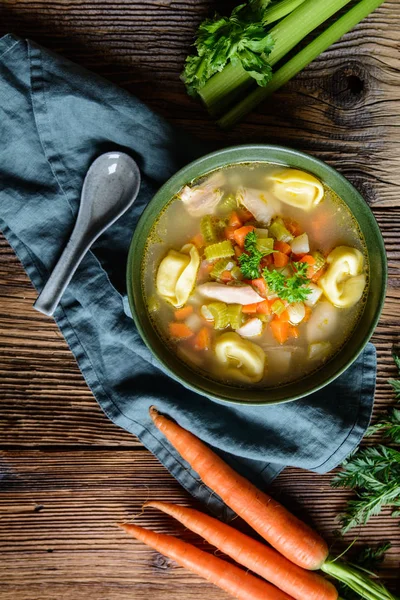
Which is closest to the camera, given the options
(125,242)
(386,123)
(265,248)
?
(265,248)

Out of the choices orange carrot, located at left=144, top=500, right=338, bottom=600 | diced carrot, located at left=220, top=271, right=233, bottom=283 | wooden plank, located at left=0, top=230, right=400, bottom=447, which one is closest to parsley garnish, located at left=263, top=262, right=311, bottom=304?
diced carrot, located at left=220, top=271, right=233, bottom=283

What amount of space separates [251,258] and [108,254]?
0.60 meters

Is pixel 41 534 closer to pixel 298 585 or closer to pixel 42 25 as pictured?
pixel 298 585

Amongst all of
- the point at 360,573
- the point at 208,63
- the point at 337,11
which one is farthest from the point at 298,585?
the point at 337,11

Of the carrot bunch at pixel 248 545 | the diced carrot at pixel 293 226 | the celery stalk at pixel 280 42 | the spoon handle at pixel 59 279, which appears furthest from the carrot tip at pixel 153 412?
the celery stalk at pixel 280 42

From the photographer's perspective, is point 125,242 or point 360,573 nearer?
point 125,242

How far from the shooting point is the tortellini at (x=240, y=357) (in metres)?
2.27

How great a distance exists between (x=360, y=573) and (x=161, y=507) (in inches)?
34.9

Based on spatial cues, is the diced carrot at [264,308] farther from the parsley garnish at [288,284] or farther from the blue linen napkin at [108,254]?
the blue linen napkin at [108,254]

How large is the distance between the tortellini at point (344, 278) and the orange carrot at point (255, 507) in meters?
0.84

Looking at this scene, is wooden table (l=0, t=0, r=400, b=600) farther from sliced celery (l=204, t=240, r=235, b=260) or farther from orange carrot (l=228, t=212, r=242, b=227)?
sliced celery (l=204, t=240, r=235, b=260)

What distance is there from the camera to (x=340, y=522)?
9.14 ft

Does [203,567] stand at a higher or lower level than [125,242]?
lower

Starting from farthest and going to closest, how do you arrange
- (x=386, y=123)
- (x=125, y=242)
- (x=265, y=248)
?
(x=386, y=123)
(x=125, y=242)
(x=265, y=248)
